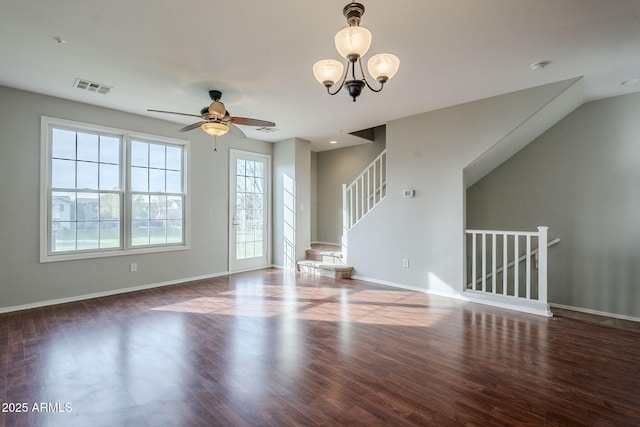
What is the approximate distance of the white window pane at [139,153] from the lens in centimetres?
505

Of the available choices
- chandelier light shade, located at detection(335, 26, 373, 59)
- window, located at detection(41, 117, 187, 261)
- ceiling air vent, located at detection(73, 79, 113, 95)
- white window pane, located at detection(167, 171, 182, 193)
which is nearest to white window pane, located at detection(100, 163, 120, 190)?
window, located at detection(41, 117, 187, 261)

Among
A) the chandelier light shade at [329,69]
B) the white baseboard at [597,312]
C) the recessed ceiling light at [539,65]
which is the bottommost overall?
the white baseboard at [597,312]

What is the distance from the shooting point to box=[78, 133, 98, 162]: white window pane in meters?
4.55

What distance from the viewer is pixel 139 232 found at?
5121 mm

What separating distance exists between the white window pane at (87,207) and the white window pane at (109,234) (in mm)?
176

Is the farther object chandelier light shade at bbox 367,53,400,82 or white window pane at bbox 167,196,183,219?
white window pane at bbox 167,196,183,219

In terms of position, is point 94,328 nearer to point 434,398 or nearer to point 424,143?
point 434,398

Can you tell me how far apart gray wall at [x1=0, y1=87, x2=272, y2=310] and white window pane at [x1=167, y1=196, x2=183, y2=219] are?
0.74 feet

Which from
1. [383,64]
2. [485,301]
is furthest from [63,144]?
[485,301]

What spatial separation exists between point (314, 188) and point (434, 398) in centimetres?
658

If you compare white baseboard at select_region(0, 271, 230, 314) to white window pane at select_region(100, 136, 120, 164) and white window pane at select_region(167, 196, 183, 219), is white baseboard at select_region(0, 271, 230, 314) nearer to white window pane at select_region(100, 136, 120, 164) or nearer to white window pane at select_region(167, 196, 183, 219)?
white window pane at select_region(167, 196, 183, 219)

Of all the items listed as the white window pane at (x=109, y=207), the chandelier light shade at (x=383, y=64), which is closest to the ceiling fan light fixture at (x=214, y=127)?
the chandelier light shade at (x=383, y=64)

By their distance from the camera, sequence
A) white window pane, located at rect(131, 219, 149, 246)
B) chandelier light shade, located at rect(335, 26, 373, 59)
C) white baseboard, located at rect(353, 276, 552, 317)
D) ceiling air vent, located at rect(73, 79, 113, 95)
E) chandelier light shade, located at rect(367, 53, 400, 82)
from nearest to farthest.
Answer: chandelier light shade, located at rect(335, 26, 373, 59), chandelier light shade, located at rect(367, 53, 400, 82), ceiling air vent, located at rect(73, 79, 113, 95), white baseboard, located at rect(353, 276, 552, 317), white window pane, located at rect(131, 219, 149, 246)

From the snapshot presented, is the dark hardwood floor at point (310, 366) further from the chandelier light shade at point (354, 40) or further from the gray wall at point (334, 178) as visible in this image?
the gray wall at point (334, 178)
